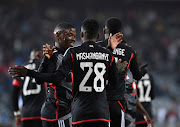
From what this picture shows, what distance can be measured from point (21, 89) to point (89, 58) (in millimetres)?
3509

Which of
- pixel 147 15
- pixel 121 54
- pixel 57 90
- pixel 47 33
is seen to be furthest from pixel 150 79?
pixel 147 15

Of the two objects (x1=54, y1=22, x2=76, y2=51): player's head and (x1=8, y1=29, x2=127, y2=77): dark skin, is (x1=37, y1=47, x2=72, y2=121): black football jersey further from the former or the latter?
(x1=8, y1=29, x2=127, y2=77): dark skin

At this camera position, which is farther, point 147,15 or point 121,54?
point 147,15

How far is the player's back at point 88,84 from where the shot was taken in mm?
3764

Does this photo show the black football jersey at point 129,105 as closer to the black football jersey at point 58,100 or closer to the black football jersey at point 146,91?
the black football jersey at point 58,100

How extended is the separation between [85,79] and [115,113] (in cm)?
107

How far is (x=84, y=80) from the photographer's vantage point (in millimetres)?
3781

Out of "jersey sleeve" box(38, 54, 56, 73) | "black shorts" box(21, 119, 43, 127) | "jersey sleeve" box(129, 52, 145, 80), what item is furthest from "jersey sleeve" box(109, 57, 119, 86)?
"black shorts" box(21, 119, 43, 127)

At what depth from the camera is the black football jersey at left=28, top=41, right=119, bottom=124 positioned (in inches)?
148

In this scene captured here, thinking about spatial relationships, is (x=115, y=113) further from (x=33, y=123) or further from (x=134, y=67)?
(x=33, y=123)

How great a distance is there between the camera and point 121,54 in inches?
189

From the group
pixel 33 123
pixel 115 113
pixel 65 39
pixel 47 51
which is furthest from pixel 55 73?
pixel 33 123

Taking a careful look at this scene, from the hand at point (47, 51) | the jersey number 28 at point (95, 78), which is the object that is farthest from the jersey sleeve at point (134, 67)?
the hand at point (47, 51)

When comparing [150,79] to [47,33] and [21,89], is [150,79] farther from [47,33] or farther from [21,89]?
[47,33]
